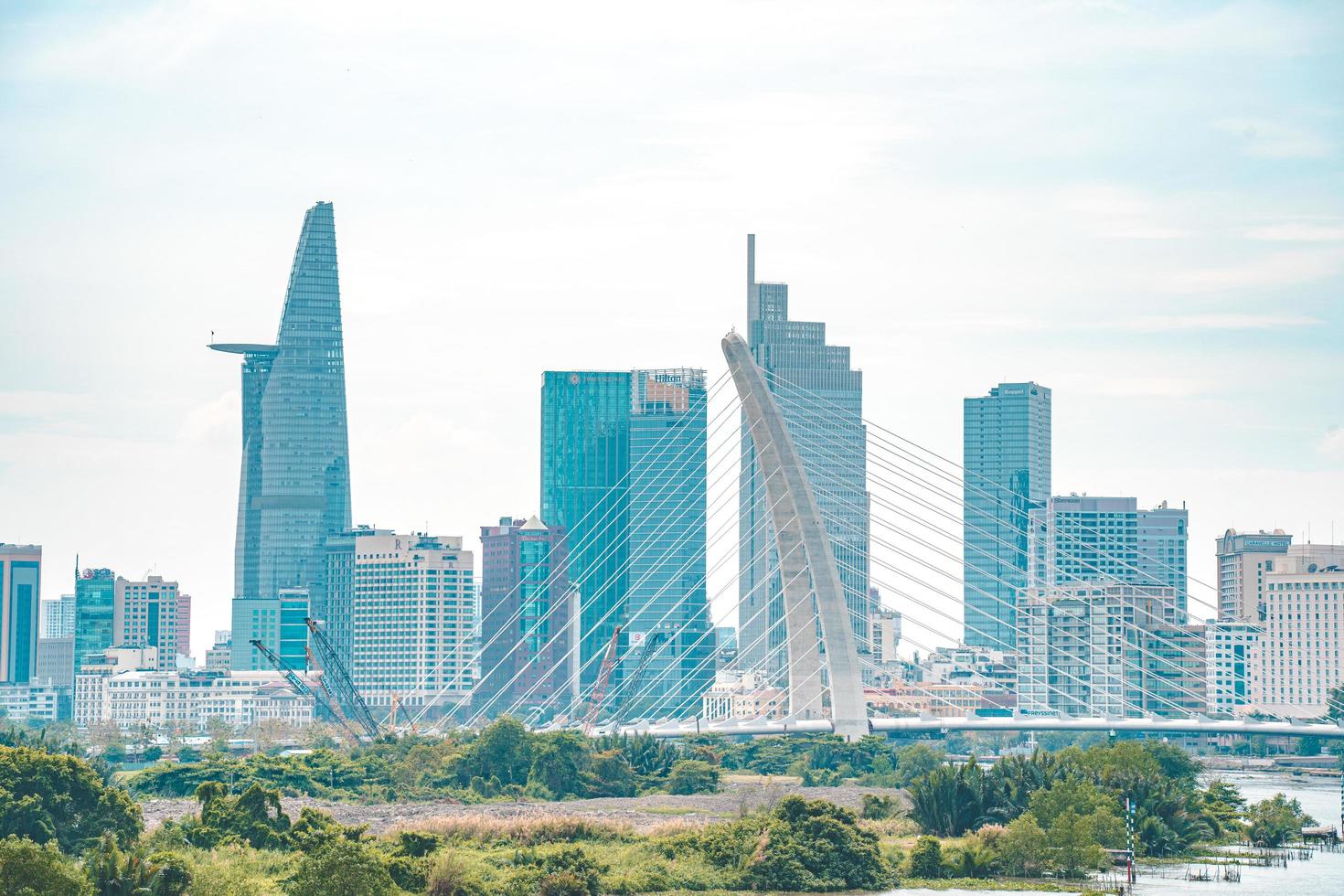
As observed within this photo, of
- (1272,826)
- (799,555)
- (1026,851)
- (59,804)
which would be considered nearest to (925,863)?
(1026,851)

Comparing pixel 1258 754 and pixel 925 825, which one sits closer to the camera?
pixel 925 825

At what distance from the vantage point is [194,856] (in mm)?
63031

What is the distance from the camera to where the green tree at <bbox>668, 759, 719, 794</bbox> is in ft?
326

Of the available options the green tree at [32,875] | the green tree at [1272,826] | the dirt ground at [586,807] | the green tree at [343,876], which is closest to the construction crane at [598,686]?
the dirt ground at [586,807]

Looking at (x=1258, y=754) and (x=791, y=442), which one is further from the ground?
(x=791, y=442)

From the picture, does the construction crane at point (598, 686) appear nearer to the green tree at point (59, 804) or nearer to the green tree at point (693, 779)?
the green tree at point (693, 779)

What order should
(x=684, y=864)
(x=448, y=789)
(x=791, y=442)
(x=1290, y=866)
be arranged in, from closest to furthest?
1. (x=684, y=864)
2. (x=1290, y=866)
3. (x=448, y=789)
4. (x=791, y=442)

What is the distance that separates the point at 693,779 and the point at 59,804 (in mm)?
39760

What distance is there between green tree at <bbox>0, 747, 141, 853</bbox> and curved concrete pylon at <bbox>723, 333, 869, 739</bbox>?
43846 millimetres

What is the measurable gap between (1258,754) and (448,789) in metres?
84.6

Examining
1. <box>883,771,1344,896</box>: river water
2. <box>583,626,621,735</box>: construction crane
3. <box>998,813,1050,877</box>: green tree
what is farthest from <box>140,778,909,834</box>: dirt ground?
<box>583,626,621,735</box>: construction crane

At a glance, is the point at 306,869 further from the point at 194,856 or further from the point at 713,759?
the point at 713,759

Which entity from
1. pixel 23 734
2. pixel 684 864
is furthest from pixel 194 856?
pixel 23 734

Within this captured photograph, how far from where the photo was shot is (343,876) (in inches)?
2140
